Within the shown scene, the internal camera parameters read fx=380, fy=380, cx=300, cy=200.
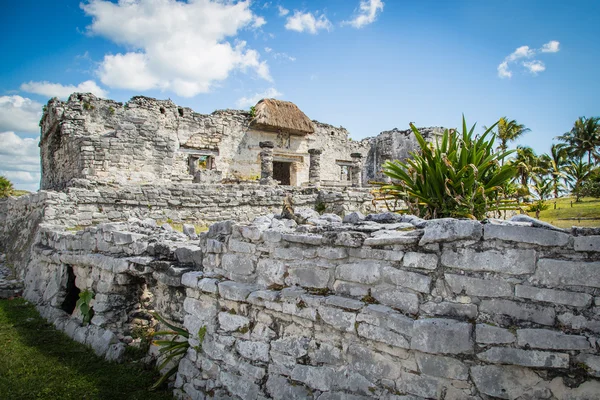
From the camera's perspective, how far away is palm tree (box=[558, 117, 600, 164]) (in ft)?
123

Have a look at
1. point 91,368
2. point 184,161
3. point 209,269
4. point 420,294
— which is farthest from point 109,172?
point 420,294

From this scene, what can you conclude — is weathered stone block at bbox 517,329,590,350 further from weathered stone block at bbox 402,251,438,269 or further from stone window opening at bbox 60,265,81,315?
stone window opening at bbox 60,265,81,315

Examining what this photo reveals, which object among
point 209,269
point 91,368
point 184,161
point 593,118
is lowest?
point 91,368

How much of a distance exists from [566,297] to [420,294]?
2.53 ft

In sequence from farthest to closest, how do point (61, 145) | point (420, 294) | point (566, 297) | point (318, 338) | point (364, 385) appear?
point (61, 145), point (318, 338), point (364, 385), point (420, 294), point (566, 297)

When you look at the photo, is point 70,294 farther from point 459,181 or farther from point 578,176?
point 578,176

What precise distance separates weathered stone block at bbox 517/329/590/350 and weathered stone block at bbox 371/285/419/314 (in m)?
0.59

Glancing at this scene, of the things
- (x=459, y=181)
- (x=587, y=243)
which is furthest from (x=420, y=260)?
(x=459, y=181)

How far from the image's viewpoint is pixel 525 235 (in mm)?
2137

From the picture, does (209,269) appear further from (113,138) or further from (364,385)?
(113,138)

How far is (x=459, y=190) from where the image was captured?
4.28 metres

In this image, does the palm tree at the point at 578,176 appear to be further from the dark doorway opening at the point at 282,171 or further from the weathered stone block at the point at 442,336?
the weathered stone block at the point at 442,336

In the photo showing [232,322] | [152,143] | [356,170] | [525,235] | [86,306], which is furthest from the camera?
[356,170]

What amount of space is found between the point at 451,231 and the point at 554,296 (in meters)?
0.62
